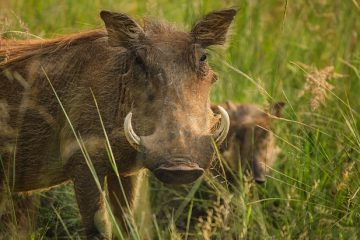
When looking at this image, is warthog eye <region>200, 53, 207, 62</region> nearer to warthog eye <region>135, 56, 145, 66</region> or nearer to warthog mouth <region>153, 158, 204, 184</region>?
warthog eye <region>135, 56, 145, 66</region>

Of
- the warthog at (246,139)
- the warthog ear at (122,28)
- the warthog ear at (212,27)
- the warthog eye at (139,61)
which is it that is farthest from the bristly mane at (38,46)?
the warthog at (246,139)

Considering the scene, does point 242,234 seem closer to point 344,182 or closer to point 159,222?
point 344,182

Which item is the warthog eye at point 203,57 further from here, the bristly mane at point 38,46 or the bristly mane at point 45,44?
the bristly mane at point 38,46

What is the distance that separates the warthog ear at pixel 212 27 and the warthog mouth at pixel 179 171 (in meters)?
0.70

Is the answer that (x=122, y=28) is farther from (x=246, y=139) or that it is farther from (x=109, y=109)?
(x=246, y=139)

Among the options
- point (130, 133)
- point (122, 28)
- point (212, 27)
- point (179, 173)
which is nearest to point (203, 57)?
point (212, 27)

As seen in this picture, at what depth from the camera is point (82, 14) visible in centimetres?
654

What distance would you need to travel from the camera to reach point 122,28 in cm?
419

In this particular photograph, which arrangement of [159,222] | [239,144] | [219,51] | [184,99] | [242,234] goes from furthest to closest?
1. [239,144]
2. [159,222]
3. [219,51]
4. [184,99]
5. [242,234]

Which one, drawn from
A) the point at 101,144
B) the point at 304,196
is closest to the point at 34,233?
the point at 101,144

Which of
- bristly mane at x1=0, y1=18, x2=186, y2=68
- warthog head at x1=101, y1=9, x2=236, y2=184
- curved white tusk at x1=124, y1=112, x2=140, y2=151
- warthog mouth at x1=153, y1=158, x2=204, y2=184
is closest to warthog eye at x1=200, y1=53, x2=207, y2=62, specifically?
warthog head at x1=101, y1=9, x2=236, y2=184

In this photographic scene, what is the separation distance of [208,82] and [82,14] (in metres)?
2.58

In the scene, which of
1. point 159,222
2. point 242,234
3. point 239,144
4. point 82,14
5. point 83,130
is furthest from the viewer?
point 82,14

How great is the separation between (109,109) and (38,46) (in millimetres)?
589
